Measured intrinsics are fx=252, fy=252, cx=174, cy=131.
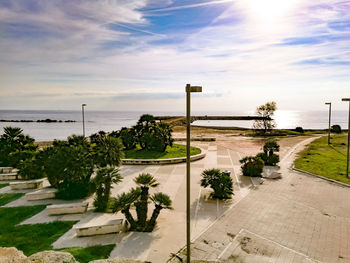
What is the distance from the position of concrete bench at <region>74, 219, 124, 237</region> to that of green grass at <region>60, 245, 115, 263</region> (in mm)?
996

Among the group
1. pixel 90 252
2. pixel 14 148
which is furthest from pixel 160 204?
pixel 14 148

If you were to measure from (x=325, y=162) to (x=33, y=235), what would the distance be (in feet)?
81.4

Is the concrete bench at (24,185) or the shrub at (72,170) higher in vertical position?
the shrub at (72,170)

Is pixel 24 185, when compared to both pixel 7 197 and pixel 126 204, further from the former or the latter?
pixel 126 204

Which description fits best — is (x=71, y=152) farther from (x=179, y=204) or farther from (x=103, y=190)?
(x=179, y=204)

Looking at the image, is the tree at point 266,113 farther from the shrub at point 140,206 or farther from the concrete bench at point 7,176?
the shrub at point 140,206

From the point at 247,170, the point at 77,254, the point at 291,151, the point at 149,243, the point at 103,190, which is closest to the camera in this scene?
the point at 77,254

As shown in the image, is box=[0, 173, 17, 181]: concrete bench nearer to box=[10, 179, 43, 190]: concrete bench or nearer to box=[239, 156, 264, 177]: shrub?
box=[10, 179, 43, 190]: concrete bench

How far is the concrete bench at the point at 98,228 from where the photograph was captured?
10422 millimetres

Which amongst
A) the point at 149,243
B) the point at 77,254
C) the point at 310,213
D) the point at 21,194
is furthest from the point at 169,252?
the point at 21,194

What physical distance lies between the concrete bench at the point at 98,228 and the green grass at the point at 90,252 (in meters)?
1.00

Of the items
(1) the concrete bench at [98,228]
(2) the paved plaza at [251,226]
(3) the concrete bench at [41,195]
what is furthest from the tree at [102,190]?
(3) the concrete bench at [41,195]

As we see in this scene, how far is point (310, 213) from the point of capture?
12.8 meters

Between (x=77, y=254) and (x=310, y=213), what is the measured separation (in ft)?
36.3
